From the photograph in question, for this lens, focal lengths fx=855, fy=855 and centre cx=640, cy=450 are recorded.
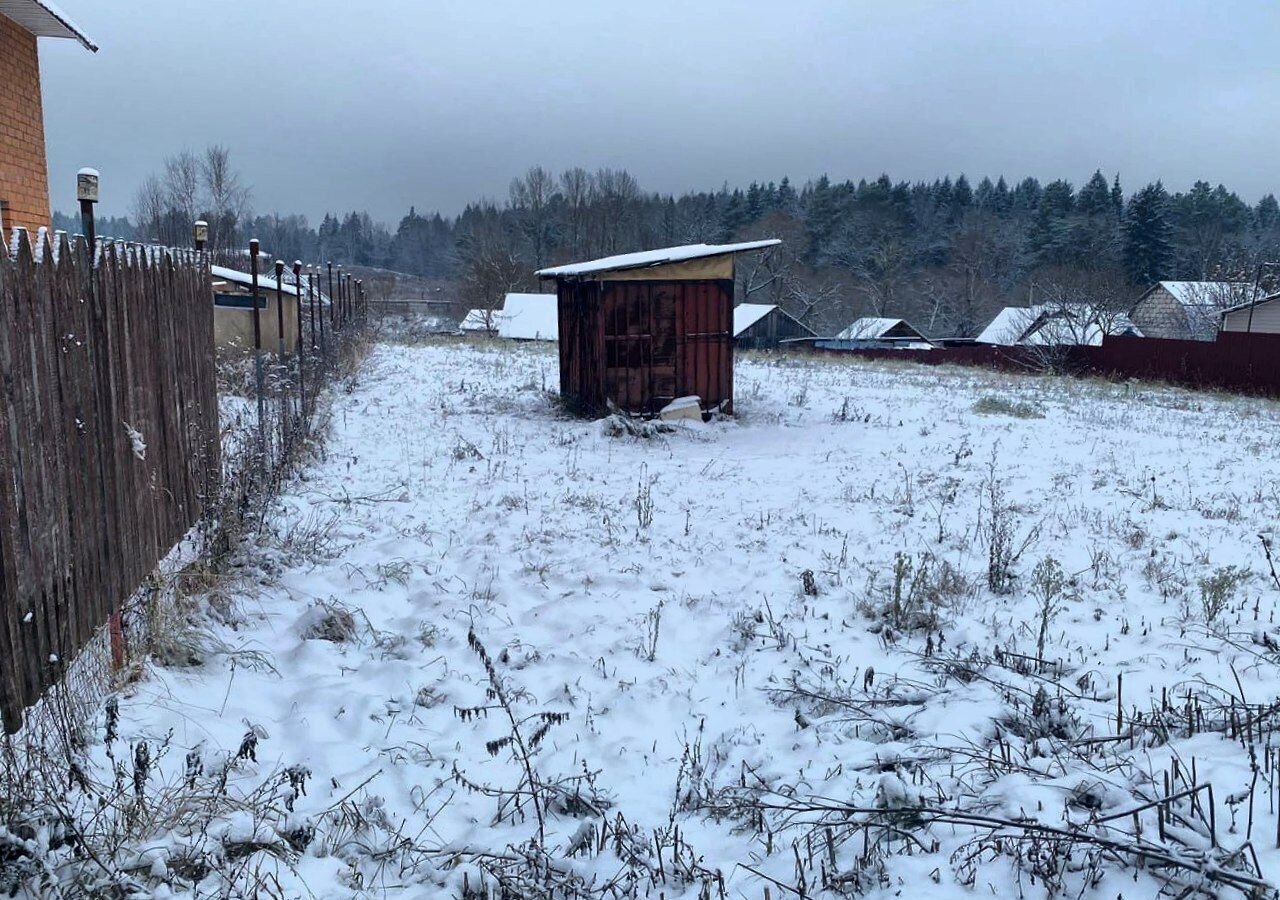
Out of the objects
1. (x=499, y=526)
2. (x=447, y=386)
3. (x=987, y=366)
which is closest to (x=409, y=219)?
(x=987, y=366)

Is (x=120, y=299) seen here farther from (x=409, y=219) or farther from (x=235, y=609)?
(x=409, y=219)

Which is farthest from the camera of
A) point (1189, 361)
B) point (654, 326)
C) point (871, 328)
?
point (871, 328)

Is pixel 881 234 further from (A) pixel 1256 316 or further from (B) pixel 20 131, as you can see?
(B) pixel 20 131

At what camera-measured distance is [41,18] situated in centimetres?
1001

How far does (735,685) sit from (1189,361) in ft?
86.7

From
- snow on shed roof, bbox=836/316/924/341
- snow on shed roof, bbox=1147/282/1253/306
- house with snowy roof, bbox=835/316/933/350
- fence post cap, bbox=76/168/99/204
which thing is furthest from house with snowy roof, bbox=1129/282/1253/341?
fence post cap, bbox=76/168/99/204

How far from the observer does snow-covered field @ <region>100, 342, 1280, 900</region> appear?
2826 millimetres

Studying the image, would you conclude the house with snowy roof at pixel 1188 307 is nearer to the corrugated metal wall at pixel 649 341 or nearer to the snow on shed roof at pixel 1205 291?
the snow on shed roof at pixel 1205 291

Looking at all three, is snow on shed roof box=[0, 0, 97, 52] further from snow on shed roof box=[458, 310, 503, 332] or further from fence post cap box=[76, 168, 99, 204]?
snow on shed roof box=[458, 310, 503, 332]

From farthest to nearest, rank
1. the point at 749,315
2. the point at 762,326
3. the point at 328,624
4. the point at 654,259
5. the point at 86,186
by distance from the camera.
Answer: the point at 762,326 < the point at 749,315 < the point at 654,259 < the point at 328,624 < the point at 86,186

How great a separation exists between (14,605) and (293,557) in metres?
2.92

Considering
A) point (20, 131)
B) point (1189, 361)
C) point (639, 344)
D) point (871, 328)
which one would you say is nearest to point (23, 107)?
point (20, 131)

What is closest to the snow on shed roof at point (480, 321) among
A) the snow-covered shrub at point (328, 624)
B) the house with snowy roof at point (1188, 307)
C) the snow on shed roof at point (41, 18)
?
the house with snowy roof at point (1188, 307)

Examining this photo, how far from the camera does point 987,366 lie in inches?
1326
